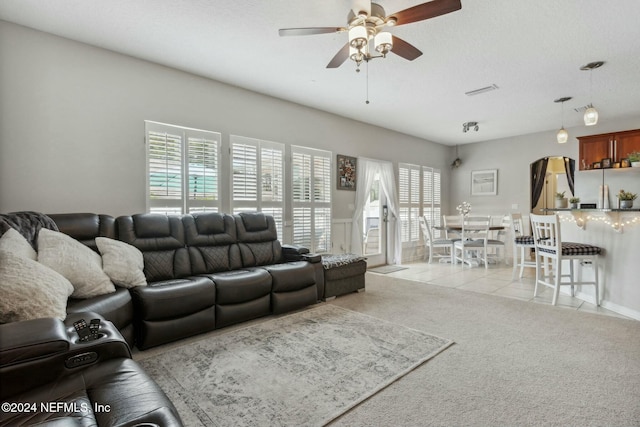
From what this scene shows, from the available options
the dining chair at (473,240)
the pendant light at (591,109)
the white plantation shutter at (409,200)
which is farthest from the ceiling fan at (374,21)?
the white plantation shutter at (409,200)

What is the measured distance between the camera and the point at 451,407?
1.80 meters

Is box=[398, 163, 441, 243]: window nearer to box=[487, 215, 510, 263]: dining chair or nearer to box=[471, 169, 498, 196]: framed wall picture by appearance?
box=[471, 169, 498, 196]: framed wall picture

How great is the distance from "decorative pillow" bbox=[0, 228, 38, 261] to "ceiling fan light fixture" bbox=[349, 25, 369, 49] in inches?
101

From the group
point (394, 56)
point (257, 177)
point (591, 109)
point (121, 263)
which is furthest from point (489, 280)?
point (121, 263)

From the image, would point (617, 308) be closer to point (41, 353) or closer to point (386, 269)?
point (386, 269)

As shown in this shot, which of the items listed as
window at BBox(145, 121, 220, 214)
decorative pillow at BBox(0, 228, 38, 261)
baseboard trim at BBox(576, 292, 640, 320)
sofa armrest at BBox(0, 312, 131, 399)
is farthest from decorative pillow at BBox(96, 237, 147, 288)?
baseboard trim at BBox(576, 292, 640, 320)

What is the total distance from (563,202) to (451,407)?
21.4 feet

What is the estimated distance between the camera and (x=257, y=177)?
14.7ft

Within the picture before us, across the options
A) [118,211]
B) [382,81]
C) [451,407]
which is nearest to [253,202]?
[118,211]

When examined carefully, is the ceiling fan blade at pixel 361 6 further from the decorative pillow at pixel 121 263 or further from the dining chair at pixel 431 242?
the dining chair at pixel 431 242

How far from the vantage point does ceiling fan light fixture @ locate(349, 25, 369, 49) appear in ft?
7.20

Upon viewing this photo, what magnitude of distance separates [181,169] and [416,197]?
5263 millimetres

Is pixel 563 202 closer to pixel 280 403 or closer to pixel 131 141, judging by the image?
pixel 280 403

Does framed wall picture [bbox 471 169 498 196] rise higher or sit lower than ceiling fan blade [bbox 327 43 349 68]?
lower
